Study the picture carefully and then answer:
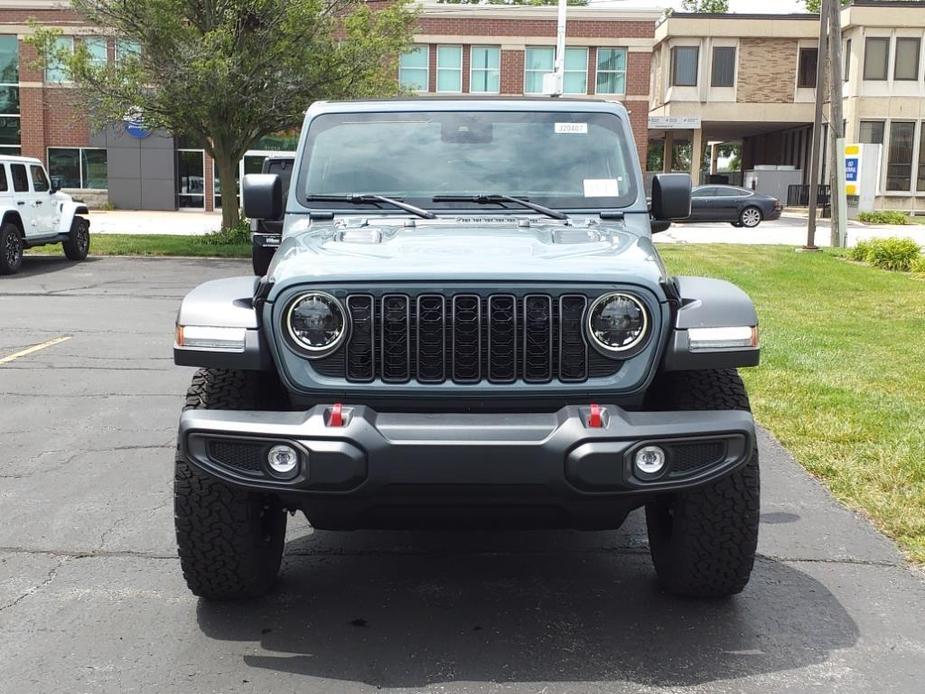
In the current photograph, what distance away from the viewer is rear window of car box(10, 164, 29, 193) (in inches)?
709

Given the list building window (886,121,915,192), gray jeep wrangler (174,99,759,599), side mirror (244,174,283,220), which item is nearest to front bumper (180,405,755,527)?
gray jeep wrangler (174,99,759,599)

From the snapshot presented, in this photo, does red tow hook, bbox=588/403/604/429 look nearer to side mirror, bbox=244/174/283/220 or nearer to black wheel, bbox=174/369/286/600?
black wheel, bbox=174/369/286/600

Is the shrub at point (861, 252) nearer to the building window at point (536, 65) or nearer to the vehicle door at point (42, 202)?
the vehicle door at point (42, 202)

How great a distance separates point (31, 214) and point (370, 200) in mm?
15623

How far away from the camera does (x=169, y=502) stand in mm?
5465

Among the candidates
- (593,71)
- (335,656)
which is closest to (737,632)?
(335,656)

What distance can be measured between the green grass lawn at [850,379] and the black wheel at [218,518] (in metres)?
2.87

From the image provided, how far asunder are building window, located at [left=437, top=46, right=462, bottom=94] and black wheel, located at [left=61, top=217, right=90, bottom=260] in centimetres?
2568

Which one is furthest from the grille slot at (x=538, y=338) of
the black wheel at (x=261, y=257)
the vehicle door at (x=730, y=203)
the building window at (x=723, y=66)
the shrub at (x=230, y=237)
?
the building window at (x=723, y=66)

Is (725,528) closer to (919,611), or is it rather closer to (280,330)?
(919,611)

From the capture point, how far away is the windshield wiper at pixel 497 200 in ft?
15.4

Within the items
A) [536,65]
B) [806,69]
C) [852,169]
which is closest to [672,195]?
[852,169]

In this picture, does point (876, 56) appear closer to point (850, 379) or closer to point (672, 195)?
point (850, 379)

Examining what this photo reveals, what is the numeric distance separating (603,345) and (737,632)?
1.19 metres
